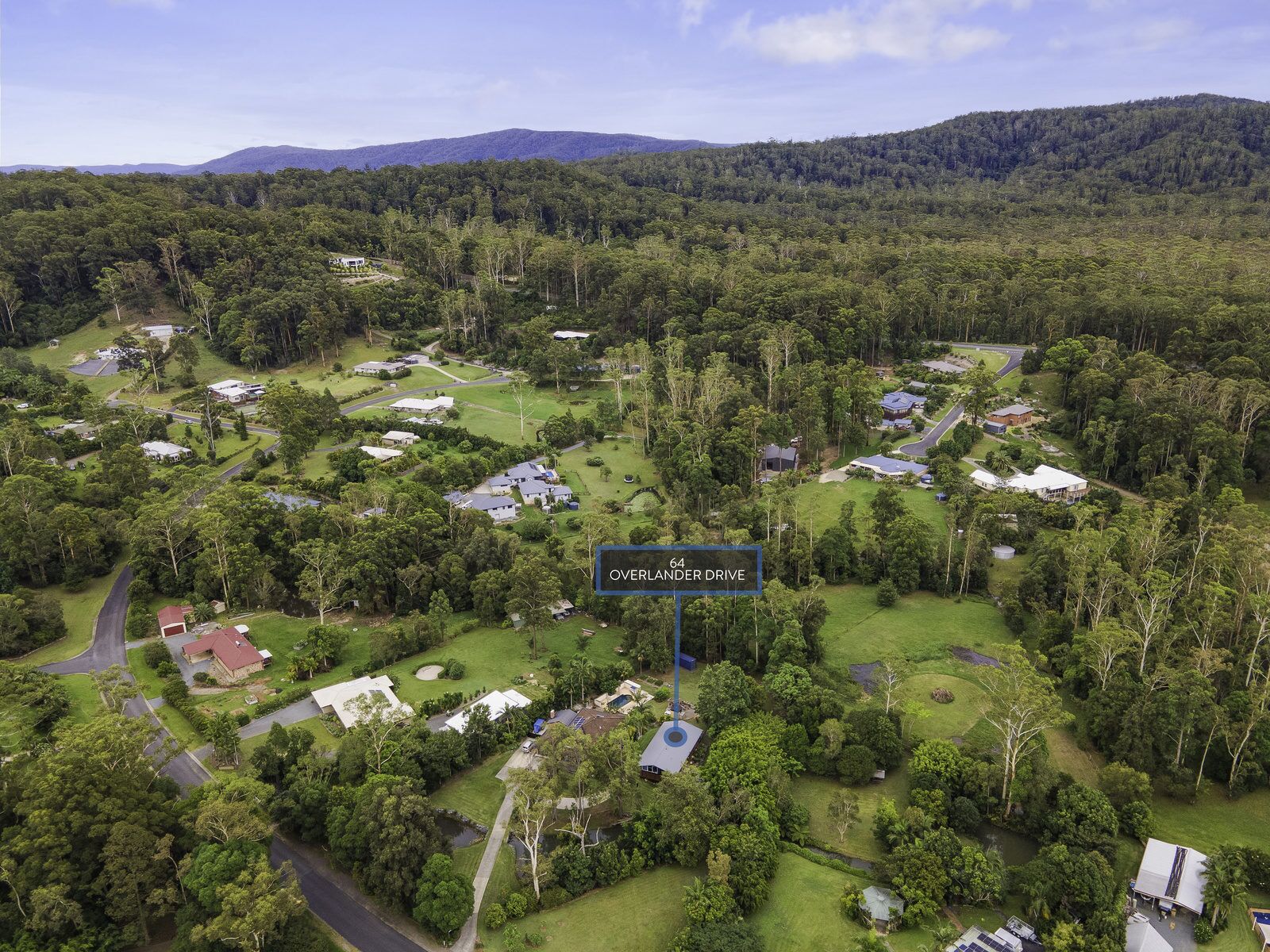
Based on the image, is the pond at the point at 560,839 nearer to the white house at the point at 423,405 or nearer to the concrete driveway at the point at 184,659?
the concrete driveway at the point at 184,659

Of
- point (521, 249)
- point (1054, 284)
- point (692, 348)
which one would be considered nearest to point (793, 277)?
point (692, 348)

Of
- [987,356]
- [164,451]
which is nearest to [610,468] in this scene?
[164,451]

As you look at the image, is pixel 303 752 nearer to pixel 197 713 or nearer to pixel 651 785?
pixel 197 713

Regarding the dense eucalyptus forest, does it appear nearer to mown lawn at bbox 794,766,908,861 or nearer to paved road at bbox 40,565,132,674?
mown lawn at bbox 794,766,908,861

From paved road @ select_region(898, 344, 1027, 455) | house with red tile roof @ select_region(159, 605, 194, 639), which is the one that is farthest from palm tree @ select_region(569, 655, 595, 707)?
paved road @ select_region(898, 344, 1027, 455)

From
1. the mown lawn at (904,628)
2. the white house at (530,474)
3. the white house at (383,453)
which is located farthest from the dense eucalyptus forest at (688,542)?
the white house at (383,453)

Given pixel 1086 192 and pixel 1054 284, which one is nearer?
pixel 1054 284
